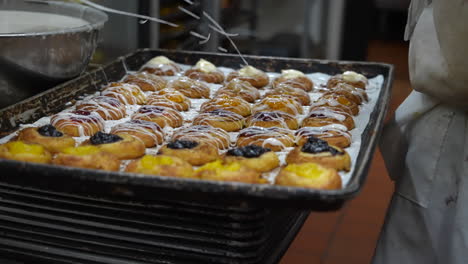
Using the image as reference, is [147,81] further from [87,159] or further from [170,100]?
[87,159]

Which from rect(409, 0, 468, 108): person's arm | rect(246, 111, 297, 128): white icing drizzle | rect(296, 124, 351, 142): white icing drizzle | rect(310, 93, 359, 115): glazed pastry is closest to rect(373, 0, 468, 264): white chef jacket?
rect(409, 0, 468, 108): person's arm

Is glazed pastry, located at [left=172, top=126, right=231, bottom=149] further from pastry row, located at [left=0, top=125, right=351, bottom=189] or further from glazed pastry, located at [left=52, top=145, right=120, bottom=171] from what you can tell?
glazed pastry, located at [left=52, top=145, right=120, bottom=171]

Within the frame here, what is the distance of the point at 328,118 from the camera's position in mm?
1923

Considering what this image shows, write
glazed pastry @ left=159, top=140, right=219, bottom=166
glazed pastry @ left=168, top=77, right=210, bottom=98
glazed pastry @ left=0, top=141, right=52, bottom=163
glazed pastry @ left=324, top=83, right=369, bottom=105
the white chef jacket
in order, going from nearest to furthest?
glazed pastry @ left=0, top=141, right=52, bottom=163, glazed pastry @ left=159, top=140, right=219, bottom=166, the white chef jacket, glazed pastry @ left=324, top=83, right=369, bottom=105, glazed pastry @ left=168, top=77, right=210, bottom=98

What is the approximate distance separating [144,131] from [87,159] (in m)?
0.37

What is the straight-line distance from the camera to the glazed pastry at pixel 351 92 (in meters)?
2.18

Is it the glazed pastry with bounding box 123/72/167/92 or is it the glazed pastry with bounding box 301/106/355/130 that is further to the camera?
the glazed pastry with bounding box 123/72/167/92

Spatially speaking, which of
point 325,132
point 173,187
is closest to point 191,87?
point 325,132

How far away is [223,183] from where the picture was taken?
121 cm

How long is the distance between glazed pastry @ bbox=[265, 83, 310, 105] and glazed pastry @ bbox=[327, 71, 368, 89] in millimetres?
147

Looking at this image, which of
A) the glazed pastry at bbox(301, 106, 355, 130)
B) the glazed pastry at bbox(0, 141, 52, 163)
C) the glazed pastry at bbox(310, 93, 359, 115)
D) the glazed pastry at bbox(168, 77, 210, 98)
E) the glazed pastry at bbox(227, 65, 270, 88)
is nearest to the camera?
the glazed pastry at bbox(0, 141, 52, 163)

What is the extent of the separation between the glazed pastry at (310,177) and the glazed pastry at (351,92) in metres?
0.84

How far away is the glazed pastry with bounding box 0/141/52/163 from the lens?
142cm

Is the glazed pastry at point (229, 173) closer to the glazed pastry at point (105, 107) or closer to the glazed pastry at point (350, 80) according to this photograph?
the glazed pastry at point (105, 107)
